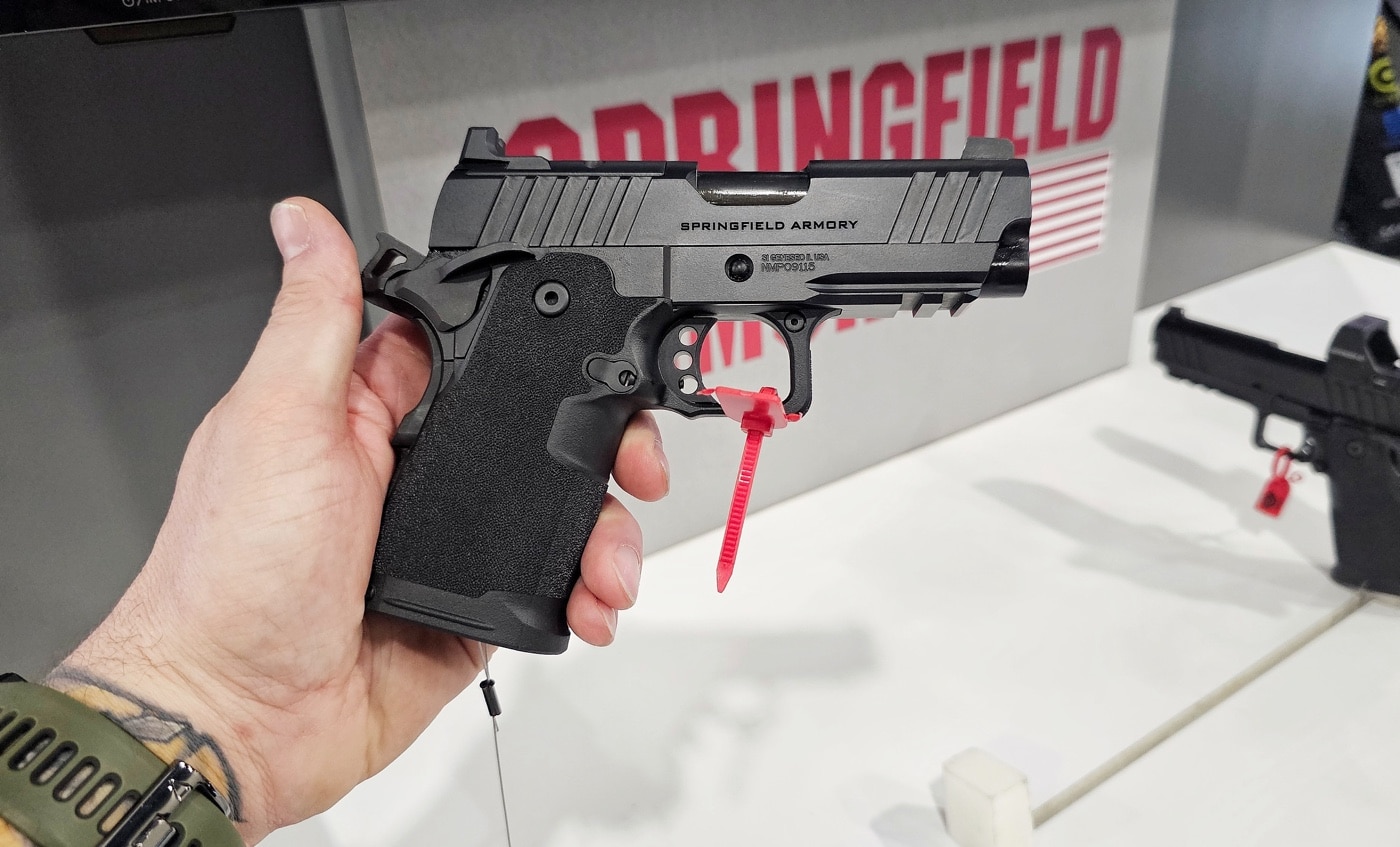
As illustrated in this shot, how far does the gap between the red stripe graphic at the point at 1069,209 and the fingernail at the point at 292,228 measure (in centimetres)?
115

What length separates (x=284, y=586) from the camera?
2.18 ft

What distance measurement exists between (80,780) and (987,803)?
72 cm

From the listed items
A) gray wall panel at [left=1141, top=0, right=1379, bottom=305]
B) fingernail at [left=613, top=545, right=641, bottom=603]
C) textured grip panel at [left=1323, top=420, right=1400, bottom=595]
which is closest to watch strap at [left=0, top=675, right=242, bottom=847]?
fingernail at [left=613, top=545, right=641, bottom=603]

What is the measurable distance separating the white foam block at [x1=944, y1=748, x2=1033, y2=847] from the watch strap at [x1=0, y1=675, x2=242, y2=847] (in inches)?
24.3

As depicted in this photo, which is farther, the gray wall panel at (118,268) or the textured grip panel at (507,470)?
the gray wall panel at (118,268)

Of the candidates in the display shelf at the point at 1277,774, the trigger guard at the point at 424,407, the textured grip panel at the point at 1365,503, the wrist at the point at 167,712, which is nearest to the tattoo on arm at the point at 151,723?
the wrist at the point at 167,712

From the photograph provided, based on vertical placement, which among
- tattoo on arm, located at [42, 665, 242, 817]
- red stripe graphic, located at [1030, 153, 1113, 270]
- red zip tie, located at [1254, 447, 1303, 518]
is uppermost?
red stripe graphic, located at [1030, 153, 1113, 270]

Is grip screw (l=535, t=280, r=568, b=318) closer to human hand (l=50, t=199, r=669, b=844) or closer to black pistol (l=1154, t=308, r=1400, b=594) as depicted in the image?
human hand (l=50, t=199, r=669, b=844)

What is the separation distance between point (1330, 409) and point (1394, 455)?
91mm

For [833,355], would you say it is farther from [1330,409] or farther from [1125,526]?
[1330,409]

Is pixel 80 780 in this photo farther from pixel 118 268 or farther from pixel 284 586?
pixel 118 268

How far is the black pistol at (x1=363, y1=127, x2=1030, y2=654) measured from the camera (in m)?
0.70

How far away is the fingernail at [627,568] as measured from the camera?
78 centimetres

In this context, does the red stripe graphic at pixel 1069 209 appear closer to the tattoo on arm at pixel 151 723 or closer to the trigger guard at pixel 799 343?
the trigger guard at pixel 799 343
